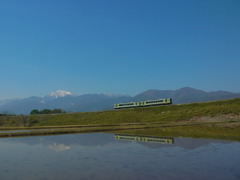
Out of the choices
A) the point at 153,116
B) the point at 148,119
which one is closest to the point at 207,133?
the point at 148,119

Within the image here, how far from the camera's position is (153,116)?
229 ft

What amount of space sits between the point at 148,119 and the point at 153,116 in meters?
2.22

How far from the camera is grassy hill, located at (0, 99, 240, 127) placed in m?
57.2

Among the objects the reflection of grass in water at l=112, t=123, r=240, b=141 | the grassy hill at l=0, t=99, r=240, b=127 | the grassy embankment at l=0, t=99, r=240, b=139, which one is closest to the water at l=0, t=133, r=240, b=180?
the reflection of grass in water at l=112, t=123, r=240, b=141

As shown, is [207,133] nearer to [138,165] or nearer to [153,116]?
[138,165]

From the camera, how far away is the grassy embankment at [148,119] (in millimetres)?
45225

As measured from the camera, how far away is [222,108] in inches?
2304

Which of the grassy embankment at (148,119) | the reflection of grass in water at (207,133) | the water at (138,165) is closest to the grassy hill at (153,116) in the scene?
the grassy embankment at (148,119)

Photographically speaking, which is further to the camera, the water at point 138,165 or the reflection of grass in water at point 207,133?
the reflection of grass in water at point 207,133

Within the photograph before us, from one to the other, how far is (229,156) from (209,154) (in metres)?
1.51

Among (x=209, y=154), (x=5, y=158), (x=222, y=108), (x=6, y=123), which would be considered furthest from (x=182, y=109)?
(x=6, y=123)

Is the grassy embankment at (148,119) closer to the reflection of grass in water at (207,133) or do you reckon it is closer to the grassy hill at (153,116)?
the grassy hill at (153,116)

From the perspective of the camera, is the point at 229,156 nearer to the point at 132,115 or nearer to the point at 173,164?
the point at 173,164

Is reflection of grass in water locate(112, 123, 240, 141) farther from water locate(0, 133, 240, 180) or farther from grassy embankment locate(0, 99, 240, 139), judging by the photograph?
water locate(0, 133, 240, 180)
